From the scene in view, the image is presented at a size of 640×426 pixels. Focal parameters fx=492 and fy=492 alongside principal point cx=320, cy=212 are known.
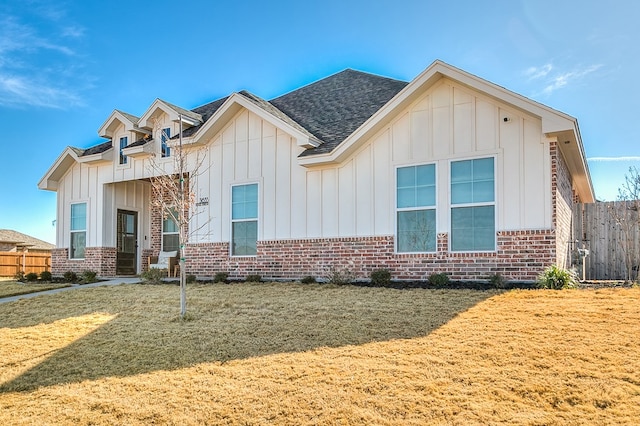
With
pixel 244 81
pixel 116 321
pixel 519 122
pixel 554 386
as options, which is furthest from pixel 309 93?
pixel 554 386

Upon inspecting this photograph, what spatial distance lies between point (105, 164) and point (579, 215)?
51.5 feet

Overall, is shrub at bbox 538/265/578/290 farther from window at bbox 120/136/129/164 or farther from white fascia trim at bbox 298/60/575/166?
window at bbox 120/136/129/164

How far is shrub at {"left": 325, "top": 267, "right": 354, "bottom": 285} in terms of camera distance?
11666 mm

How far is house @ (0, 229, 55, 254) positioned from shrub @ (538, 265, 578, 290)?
2971 cm

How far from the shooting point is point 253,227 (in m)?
14.0

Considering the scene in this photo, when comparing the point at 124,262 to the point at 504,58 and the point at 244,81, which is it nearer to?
the point at 244,81

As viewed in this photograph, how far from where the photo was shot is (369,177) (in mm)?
12117

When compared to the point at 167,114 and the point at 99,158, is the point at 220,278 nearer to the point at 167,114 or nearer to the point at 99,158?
the point at 167,114

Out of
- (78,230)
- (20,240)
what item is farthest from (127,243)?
(20,240)

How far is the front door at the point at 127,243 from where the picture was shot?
59.2 feet

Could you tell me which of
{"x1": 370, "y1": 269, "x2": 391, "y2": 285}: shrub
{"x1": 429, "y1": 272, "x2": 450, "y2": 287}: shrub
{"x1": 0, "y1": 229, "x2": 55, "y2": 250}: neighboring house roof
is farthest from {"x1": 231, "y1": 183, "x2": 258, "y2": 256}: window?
{"x1": 0, "y1": 229, "x2": 55, "y2": 250}: neighboring house roof

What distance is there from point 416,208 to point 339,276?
8.04 ft

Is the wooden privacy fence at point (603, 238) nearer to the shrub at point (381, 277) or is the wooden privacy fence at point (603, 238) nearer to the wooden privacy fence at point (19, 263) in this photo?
the shrub at point (381, 277)

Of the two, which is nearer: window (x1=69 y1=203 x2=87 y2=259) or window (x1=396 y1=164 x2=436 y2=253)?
window (x1=396 y1=164 x2=436 y2=253)
